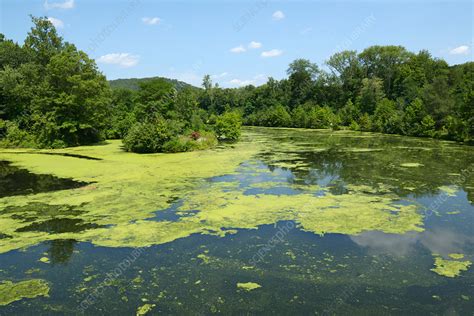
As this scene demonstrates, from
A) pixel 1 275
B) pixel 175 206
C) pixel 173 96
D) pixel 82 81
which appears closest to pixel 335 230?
pixel 175 206

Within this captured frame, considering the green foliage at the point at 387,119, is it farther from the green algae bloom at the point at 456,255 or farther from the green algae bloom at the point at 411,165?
the green algae bloom at the point at 456,255

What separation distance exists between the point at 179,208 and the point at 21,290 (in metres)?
4.72

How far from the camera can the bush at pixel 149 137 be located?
2245 centimetres

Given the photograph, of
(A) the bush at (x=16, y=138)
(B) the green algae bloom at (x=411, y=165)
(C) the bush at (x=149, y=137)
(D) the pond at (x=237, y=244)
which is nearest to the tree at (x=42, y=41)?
(A) the bush at (x=16, y=138)

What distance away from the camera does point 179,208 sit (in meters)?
10.0

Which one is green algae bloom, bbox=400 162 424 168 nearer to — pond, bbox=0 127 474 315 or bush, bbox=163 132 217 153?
pond, bbox=0 127 474 315

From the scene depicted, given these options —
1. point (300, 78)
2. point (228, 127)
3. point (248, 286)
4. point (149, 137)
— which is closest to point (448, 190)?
point (248, 286)

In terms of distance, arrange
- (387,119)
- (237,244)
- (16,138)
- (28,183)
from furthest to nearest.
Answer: (387,119) → (16,138) → (28,183) → (237,244)

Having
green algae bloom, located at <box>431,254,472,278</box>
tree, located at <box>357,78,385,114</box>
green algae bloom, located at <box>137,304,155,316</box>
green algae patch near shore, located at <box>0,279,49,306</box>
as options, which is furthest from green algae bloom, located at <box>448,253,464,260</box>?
tree, located at <box>357,78,385,114</box>

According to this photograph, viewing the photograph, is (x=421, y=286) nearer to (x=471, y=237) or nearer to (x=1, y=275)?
(x=471, y=237)

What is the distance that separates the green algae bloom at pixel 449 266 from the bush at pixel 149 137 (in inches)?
722

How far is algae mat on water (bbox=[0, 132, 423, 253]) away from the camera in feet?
26.7

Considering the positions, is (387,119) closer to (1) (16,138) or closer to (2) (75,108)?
(2) (75,108)

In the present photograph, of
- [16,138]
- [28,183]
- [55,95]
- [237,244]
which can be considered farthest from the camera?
[16,138]
